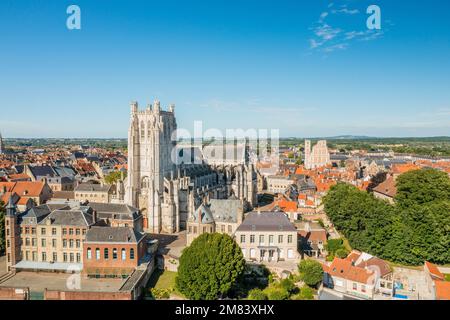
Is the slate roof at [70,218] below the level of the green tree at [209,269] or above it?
above

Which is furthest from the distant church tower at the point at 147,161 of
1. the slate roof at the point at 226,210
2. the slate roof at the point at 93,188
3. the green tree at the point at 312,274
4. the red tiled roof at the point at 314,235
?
the green tree at the point at 312,274

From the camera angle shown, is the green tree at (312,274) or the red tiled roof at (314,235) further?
the red tiled roof at (314,235)

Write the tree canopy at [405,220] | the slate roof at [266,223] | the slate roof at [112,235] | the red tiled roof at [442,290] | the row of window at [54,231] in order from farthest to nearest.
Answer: the tree canopy at [405,220] < the slate roof at [266,223] < the row of window at [54,231] < the slate roof at [112,235] < the red tiled roof at [442,290]

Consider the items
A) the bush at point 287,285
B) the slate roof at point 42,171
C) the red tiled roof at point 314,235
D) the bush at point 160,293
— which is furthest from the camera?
the slate roof at point 42,171

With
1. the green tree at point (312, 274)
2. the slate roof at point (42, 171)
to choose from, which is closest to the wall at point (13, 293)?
the green tree at point (312, 274)

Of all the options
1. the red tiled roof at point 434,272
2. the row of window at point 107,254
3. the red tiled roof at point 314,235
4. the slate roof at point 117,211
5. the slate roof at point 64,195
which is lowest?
the red tiled roof at point 434,272

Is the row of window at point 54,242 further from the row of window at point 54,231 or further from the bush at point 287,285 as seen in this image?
the bush at point 287,285
